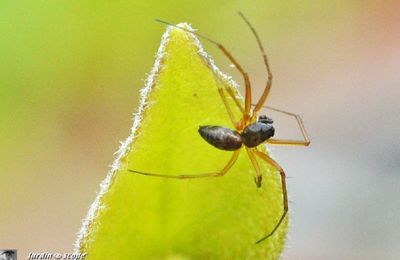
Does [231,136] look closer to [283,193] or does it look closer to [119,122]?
[283,193]

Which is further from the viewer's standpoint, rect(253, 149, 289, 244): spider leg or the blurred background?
the blurred background

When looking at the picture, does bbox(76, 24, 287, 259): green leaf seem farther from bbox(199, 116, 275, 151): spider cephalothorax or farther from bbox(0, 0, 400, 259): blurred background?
bbox(0, 0, 400, 259): blurred background

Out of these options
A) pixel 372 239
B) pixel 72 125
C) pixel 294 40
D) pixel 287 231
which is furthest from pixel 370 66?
pixel 287 231

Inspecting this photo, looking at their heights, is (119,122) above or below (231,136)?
below

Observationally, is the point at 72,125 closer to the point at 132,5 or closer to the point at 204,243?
the point at 132,5

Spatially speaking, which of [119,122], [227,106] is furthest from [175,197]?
[119,122]

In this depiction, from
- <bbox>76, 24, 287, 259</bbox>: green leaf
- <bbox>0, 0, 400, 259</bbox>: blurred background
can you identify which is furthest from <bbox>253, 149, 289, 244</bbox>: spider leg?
<bbox>0, 0, 400, 259</bbox>: blurred background
